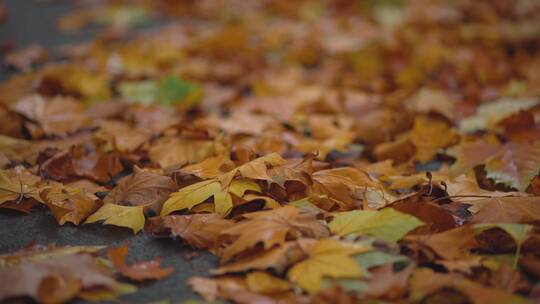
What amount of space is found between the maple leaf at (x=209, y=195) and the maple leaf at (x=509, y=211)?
1.54 ft

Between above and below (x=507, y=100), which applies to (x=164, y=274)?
below

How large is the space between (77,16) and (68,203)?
2.08 m

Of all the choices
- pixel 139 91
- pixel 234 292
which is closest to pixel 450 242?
pixel 234 292

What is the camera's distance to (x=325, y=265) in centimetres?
86

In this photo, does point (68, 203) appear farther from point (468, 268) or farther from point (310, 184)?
point (468, 268)

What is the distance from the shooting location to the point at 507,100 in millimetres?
1817

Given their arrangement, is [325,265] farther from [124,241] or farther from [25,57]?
[25,57]

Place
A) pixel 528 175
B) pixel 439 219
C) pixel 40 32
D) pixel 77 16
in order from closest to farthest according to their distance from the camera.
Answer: pixel 439 219 < pixel 528 175 < pixel 40 32 < pixel 77 16

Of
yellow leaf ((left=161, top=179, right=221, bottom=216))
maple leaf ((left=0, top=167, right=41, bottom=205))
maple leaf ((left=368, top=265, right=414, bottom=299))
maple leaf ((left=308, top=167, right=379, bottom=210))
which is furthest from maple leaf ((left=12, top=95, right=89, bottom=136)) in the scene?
maple leaf ((left=368, top=265, right=414, bottom=299))

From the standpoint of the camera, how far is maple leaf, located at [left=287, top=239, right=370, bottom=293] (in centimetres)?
Answer: 84

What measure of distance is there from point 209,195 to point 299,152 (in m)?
0.48

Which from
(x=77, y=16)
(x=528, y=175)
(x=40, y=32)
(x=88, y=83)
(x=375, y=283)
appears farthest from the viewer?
(x=77, y=16)

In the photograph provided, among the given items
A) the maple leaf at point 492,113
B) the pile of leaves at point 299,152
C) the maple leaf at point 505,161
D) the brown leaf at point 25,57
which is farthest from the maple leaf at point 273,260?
the brown leaf at point 25,57

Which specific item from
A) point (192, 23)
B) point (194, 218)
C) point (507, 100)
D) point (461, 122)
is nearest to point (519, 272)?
point (194, 218)
